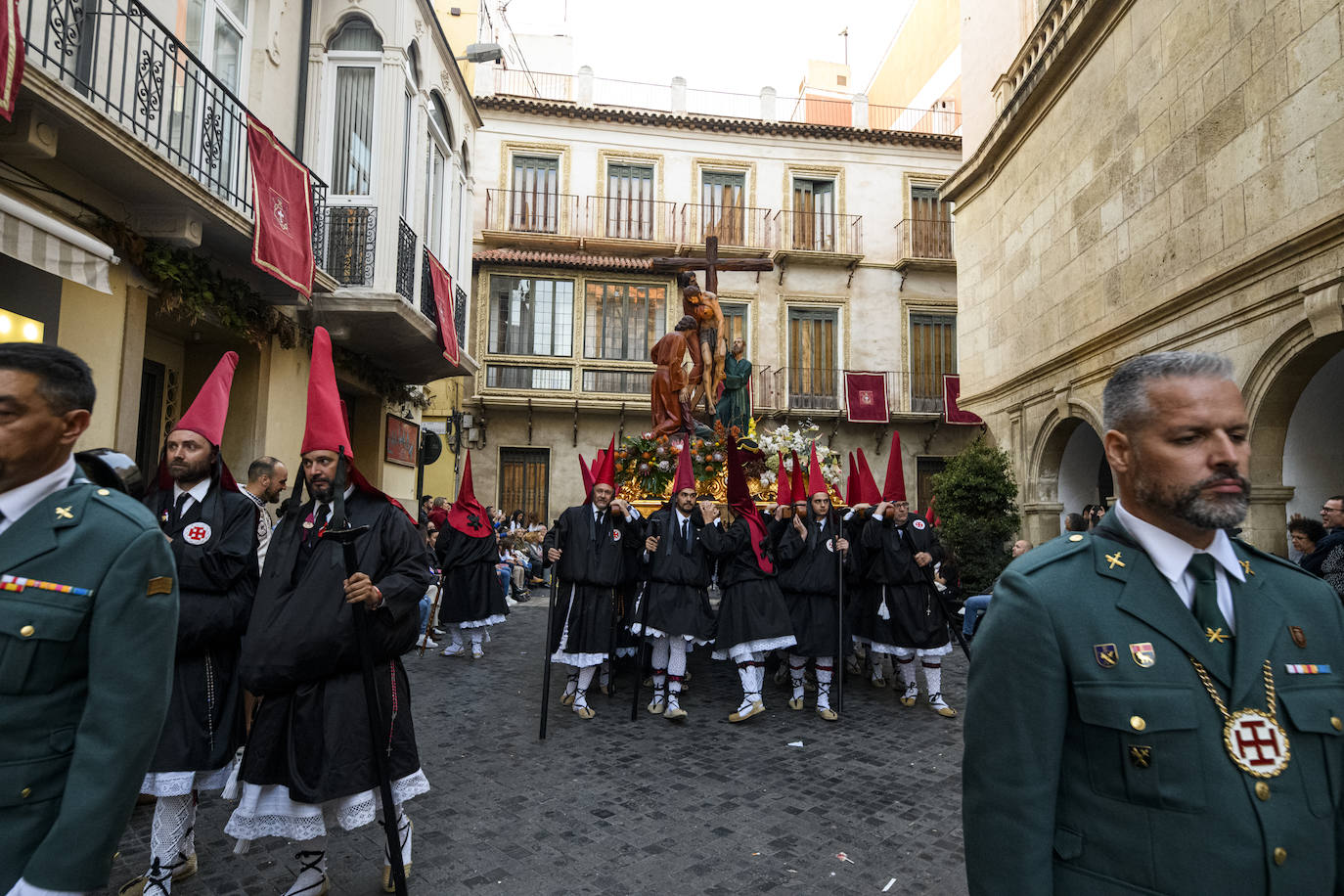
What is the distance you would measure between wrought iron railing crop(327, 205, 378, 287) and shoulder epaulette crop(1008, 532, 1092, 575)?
33.5ft

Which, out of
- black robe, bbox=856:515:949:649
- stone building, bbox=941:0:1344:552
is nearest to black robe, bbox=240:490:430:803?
black robe, bbox=856:515:949:649

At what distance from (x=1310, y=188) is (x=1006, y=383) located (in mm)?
6890

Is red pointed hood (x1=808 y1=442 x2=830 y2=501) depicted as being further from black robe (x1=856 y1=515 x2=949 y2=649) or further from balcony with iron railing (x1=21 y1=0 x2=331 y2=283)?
balcony with iron railing (x1=21 y1=0 x2=331 y2=283)

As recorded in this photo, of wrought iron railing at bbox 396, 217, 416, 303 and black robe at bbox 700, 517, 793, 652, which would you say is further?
wrought iron railing at bbox 396, 217, 416, 303

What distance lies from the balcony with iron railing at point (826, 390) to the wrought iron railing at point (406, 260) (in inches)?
504

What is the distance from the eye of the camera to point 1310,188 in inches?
291

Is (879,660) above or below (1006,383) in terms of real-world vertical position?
below

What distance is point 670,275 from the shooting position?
885 inches

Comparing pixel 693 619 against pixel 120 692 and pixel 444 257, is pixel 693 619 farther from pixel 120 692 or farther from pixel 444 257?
pixel 444 257

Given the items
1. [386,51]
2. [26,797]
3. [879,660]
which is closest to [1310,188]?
[879,660]

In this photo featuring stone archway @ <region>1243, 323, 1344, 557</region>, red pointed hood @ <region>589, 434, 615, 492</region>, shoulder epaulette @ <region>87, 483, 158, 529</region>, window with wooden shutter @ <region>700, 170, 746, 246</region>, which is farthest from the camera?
window with wooden shutter @ <region>700, 170, 746, 246</region>

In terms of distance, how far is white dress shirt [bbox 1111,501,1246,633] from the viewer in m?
1.71

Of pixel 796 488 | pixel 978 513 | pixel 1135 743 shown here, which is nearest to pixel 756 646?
pixel 796 488

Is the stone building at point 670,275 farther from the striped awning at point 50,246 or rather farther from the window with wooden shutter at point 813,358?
the striped awning at point 50,246
